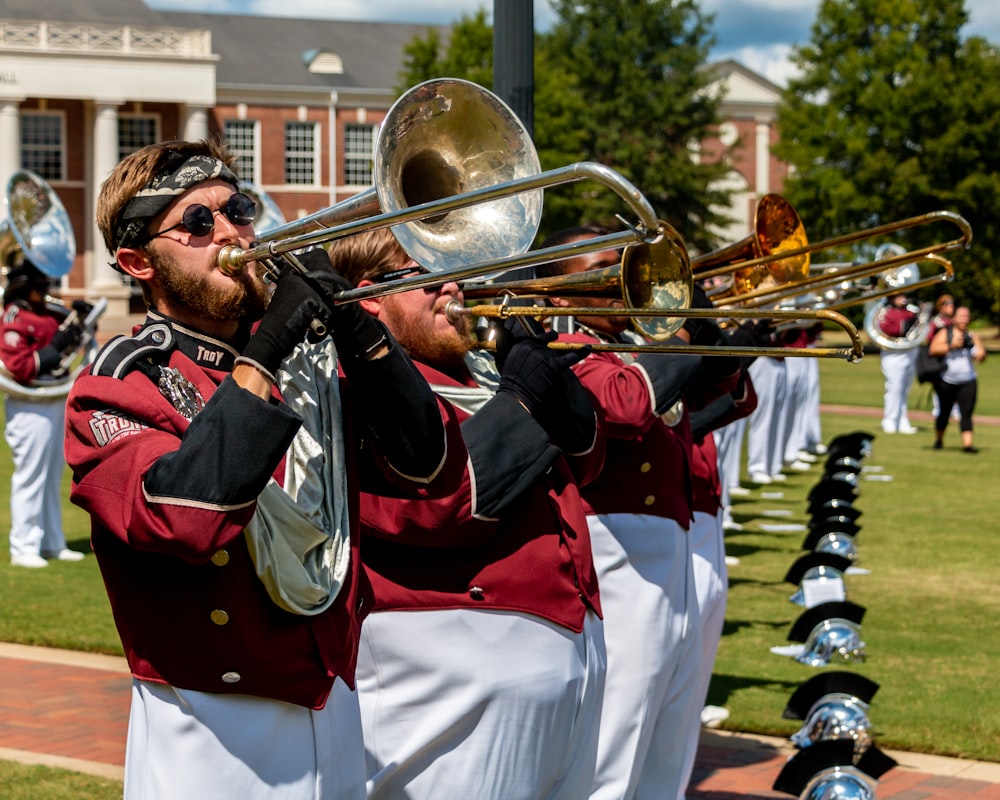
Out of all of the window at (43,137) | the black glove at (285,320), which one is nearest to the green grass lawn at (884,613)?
the black glove at (285,320)

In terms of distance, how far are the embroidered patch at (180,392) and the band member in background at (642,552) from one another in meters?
1.64

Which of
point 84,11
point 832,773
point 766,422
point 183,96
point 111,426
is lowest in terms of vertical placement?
point 832,773

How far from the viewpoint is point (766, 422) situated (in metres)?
15.8

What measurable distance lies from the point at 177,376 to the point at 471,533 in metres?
0.91

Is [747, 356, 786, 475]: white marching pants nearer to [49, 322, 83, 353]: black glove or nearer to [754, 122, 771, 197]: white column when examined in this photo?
[49, 322, 83, 353]: black glove

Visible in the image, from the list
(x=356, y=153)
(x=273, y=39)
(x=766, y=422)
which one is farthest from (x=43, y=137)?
(x=766, y=422)

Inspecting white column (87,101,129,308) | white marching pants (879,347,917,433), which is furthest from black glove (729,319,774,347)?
white column (87,101,129,308)

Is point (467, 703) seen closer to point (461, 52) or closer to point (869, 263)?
point (869, 263)

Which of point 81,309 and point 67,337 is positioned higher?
point 81,309

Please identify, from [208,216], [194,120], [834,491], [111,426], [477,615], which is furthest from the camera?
[194,120]

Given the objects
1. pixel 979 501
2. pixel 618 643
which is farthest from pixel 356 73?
pixel 618 643

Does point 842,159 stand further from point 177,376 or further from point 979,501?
point 177,376

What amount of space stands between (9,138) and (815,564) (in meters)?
46.8

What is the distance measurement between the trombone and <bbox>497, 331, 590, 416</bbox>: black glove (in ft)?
1.17
